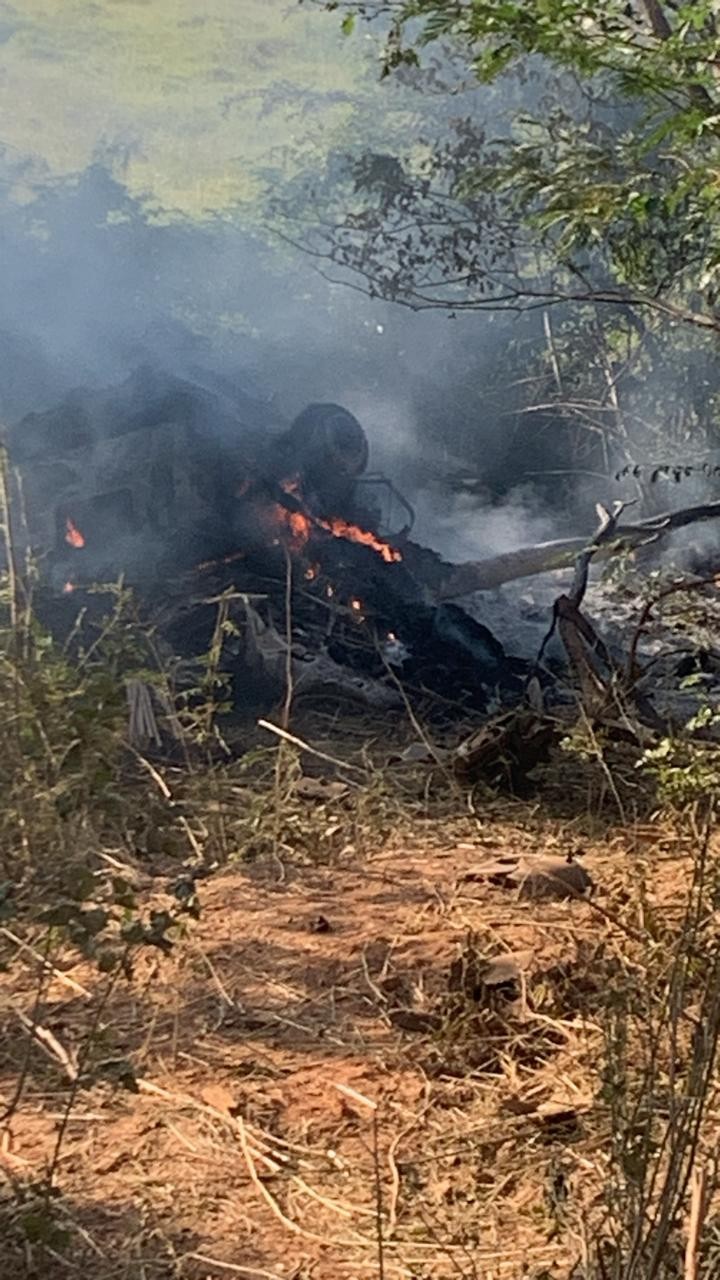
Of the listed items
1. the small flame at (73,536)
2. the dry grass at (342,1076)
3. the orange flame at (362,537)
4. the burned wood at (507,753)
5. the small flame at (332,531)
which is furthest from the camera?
the orange flame at (362,537)

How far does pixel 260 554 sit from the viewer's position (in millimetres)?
9773

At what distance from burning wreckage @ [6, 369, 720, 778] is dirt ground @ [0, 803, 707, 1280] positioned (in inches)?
116

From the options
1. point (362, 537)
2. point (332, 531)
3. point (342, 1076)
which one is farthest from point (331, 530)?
point (342, 1076)

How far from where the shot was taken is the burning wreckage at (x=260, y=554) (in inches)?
339

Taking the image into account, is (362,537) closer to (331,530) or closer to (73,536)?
(331,530)

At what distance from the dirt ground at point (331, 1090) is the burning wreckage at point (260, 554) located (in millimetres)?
2942

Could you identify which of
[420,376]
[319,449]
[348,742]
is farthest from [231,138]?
[348,742]

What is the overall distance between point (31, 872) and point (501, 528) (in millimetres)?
14060

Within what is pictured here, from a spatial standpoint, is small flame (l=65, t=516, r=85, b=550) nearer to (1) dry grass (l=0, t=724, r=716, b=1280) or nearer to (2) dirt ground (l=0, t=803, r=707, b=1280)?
(1) dry grass (l=0, t=724, r=716, b=1280)

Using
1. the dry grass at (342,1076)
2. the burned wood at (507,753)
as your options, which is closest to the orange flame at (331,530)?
the burned wood at (507,753)

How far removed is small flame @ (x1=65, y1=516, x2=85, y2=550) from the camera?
10.3 metres

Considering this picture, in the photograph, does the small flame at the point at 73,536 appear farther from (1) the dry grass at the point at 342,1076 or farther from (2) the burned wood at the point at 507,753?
(1) the dry grass at the point at 342,1076

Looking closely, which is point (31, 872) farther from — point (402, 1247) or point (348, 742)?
point (348, 742)

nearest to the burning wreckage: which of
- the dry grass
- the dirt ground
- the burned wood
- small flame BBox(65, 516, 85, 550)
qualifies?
small flame BBox(65, 516, 85, 550)
